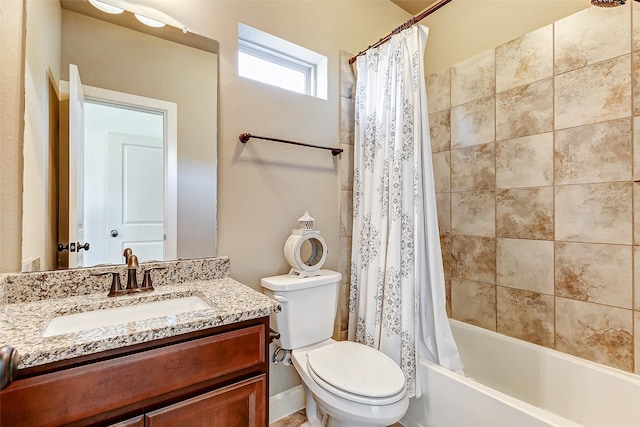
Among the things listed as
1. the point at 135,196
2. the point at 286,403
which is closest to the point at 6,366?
the point at 135,196

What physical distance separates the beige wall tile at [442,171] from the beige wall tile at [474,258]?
14.0 inches

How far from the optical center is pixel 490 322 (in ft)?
6.20

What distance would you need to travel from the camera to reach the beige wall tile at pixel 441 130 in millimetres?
2109

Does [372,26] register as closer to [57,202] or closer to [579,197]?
[579,197]

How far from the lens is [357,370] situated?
1.32 meters

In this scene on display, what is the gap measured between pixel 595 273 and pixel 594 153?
0.59 m

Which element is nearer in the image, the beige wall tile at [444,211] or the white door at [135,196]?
the white door at [135,196]

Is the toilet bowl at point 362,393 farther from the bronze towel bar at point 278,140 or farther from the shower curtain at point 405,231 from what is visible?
the bronze towel bar at point 278,140

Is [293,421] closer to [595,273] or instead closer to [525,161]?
[595,273]

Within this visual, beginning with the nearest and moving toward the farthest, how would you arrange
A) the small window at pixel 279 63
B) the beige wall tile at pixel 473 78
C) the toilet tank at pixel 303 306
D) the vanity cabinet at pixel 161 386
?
the vanity cabinet at pixel 161 386
the toilet tank at pixel 303 306
the small window at pixel 279 63
the beige wall tile at pixel 473 78

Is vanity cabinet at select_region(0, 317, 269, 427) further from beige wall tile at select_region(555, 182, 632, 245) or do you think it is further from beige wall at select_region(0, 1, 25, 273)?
beige wall tile at select_region(555, 182, 632, 245)

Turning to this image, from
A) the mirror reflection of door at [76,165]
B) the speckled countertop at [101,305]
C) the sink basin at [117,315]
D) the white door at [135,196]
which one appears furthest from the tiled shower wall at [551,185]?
the mirror reflection of door at [76,165]

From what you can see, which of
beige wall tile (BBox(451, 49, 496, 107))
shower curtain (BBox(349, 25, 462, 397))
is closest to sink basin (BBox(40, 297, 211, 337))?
shower curtain (BBox(349, 25, 462, 397))

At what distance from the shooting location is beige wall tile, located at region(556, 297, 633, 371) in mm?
1398
